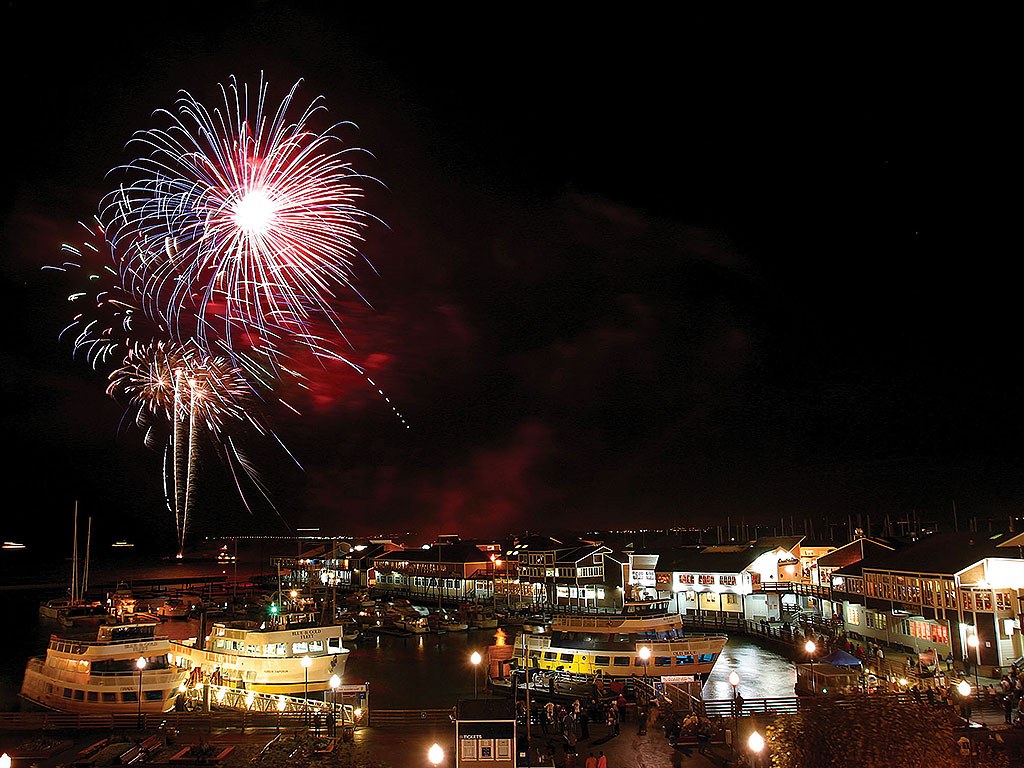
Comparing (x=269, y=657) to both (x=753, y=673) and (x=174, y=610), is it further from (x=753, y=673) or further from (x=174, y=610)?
(x=174, y=610)

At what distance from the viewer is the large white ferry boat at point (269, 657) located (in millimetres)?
32438

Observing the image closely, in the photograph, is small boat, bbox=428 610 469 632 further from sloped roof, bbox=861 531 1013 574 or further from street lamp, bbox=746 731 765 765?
street lamp, bbox=746 731 765 765

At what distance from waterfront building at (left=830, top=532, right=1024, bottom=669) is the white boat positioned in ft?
102

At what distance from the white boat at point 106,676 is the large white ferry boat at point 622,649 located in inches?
564

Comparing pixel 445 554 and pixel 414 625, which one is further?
pixel 445 554

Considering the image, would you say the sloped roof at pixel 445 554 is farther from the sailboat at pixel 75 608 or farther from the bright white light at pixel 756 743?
the bright white light at pixel 756 743

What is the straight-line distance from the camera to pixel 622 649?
34.1 m

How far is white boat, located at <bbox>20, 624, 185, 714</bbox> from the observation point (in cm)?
2911

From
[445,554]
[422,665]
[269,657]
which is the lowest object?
[422,665]

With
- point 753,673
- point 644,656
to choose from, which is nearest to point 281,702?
point 644,656

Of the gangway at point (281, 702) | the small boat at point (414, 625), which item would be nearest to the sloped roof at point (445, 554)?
the small boat at point (414, 625)

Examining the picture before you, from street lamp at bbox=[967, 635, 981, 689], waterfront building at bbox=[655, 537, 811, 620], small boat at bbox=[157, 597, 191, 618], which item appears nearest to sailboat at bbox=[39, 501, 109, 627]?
small boat at bbox=[157, 597, 191, 618]

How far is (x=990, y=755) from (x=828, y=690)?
11.4m

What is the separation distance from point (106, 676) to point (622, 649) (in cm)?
2081
